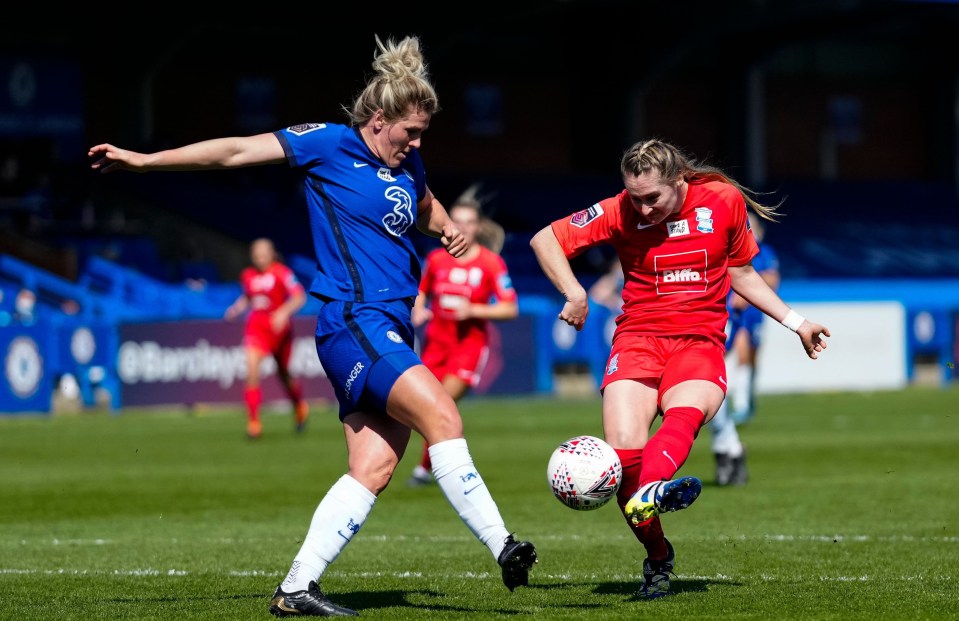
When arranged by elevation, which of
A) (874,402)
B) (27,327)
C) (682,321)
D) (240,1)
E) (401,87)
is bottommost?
(874,402)

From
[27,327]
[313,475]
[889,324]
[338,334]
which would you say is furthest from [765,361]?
[338,334]

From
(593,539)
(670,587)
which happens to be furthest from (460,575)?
(593,539)

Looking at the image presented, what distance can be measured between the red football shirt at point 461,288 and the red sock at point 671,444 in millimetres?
6371

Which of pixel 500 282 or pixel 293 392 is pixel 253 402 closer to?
pixel 293 392

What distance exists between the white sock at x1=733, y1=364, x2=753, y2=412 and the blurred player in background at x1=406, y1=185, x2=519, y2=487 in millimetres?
2518

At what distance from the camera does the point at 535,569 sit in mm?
8117

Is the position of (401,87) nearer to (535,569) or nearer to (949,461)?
(535,569)

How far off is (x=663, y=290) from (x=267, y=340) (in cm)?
1248

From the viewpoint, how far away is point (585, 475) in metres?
6.67

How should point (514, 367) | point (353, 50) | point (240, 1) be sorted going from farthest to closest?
point (353, 50), point (240, 1), point (514, 367)

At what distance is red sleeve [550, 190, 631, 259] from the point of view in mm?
7312

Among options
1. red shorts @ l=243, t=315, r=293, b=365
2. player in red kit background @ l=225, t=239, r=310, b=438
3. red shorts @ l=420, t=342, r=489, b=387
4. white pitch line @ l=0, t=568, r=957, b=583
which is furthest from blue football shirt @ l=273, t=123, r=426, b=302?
red shorts @ l=243, t=315, r=293, b=365

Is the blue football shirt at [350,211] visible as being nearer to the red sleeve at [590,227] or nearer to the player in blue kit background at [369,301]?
the player in blue kit background at [369,301]

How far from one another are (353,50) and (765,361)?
1652 centimetres
